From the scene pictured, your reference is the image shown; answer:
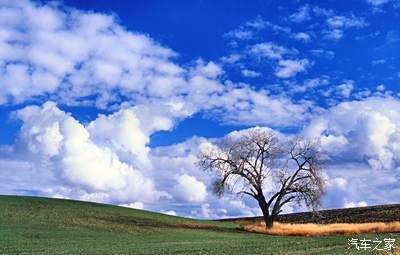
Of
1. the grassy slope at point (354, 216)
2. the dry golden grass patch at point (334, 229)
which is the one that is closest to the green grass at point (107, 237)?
the dry golden grass patch at point (334, 229)

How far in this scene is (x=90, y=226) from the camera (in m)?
56.2

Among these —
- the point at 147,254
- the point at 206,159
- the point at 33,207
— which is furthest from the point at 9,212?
the point at 147,254

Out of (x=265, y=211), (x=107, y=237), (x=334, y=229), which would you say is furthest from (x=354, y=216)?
(x=107, y=237)

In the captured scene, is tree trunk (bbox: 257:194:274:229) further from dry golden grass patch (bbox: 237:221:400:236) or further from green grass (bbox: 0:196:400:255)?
green grass (bbox: 0:196:400:255)

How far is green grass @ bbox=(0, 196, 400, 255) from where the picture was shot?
1303 inches

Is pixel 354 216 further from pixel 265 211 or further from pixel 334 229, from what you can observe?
pixel 334 229

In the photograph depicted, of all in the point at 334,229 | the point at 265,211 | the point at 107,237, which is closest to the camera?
the point at 107,237

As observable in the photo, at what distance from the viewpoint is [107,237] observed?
154 ft

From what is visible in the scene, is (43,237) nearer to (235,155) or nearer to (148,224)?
(148,224)

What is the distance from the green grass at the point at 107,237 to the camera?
109ft

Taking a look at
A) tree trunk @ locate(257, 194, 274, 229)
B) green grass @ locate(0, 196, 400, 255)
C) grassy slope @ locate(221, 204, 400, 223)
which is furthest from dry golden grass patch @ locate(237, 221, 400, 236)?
grassy slope @ locate(221, 204, 400, 223)

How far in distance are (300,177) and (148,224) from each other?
1806 cm

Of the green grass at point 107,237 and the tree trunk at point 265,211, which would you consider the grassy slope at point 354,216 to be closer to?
the tree trunk at point 265,211

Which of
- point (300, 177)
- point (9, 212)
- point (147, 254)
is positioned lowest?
point (147, 254)
